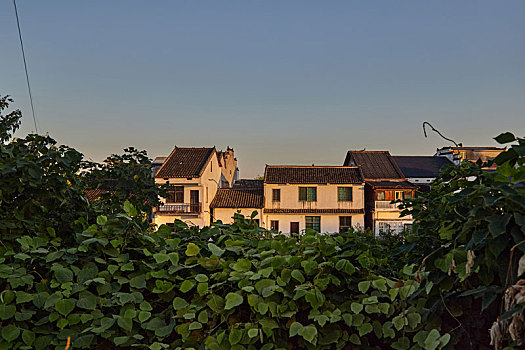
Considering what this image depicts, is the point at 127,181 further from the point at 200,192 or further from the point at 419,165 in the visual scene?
the point at 419,165

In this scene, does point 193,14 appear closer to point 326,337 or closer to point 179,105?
point 326,337

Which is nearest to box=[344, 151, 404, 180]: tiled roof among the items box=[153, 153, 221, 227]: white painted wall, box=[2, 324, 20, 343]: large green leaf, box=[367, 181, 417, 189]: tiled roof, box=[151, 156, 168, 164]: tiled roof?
box=[367, 181, 417, 189]: tiled roof

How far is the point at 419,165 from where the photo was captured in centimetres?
3353

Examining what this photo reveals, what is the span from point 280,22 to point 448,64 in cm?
562

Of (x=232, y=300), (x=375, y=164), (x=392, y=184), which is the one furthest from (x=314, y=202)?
(x=232, y=300)

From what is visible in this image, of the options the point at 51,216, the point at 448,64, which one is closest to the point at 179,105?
the point at 448,64

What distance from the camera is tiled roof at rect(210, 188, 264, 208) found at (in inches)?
1108

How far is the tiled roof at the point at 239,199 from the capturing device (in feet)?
92.3

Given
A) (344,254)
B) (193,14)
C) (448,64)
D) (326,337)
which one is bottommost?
(326,337)

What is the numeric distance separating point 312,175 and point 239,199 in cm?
454

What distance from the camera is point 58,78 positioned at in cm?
997

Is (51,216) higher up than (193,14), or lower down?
lower down

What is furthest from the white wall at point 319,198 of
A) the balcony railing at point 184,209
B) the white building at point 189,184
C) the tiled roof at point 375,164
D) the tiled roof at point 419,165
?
the tiled roof at point 419,165

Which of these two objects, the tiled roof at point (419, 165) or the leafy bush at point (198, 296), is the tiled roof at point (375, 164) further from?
the leafy bush at point (198, 296)
